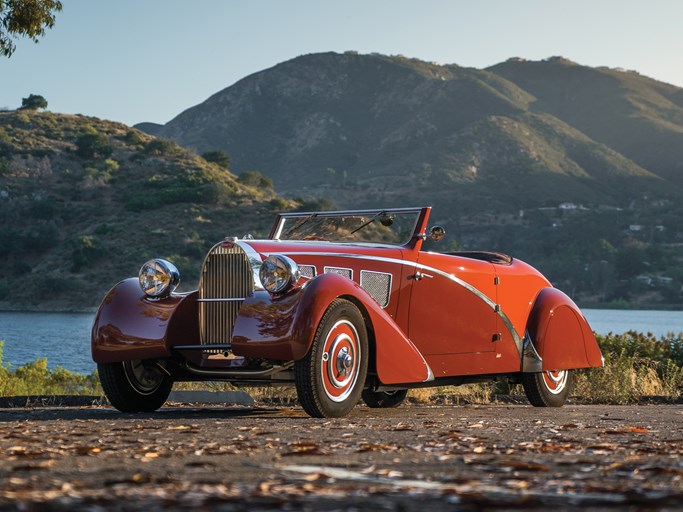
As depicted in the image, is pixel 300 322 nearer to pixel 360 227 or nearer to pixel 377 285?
pixel 377 285

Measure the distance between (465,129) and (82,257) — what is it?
66.5 m

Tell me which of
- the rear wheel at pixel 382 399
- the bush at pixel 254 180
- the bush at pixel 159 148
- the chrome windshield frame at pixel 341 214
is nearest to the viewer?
the chrome windshield frame at pixel 341 214

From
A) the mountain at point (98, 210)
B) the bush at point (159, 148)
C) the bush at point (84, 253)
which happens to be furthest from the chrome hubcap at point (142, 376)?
the bush at point (159, 148)

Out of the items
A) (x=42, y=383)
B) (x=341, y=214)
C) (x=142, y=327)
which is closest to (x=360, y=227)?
(x=341, y=214)

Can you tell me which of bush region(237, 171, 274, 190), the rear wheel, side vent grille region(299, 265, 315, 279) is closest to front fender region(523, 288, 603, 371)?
the rear wheel

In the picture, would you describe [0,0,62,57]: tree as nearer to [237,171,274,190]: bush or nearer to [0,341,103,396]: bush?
[0,341,103,396]: bush

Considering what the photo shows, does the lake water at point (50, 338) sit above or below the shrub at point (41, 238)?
below

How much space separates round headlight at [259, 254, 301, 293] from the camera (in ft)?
28.7

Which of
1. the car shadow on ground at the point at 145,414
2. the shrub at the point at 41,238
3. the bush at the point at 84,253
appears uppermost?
the shrub at the point at 41,238

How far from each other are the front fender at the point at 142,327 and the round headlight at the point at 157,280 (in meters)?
0.08

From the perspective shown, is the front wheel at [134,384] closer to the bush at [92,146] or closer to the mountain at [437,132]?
the bush at [92,146]

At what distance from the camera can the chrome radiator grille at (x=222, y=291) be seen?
9.30m

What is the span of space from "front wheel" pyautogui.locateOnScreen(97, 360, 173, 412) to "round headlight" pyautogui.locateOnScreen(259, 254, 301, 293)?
171 centimetres

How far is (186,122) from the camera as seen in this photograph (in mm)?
164875
